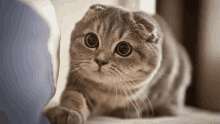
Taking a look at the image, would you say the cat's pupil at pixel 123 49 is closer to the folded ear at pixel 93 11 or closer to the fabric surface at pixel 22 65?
the folded ear at pixel 93 11

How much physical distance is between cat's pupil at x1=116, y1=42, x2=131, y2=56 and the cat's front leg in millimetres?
252

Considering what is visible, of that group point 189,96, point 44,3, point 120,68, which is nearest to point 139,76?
point 120,68

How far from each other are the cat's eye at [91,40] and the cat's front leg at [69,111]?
22cm

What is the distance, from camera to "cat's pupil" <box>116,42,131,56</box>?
0.75 meters

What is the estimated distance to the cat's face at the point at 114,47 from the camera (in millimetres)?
710

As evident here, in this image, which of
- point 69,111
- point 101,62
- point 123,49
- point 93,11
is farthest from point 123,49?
point 69,111

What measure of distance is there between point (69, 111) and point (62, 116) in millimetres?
32

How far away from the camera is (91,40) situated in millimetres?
775

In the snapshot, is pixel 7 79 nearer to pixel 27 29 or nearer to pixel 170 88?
pixel 27 29

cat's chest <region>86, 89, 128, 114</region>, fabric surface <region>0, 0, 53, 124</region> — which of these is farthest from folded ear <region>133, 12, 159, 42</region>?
fabric surface <region>0, 0, 53, 124</region>

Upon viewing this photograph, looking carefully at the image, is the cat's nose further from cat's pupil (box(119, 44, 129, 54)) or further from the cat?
cat's pupil (box(119, 44, 129, 54))

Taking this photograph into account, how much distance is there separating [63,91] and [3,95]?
0.35 metres

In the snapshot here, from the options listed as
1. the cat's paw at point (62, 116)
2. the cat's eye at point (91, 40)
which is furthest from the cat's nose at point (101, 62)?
the cat's paw at point (62, 116)

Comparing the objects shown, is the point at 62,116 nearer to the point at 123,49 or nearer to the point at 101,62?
the point at 101,62
